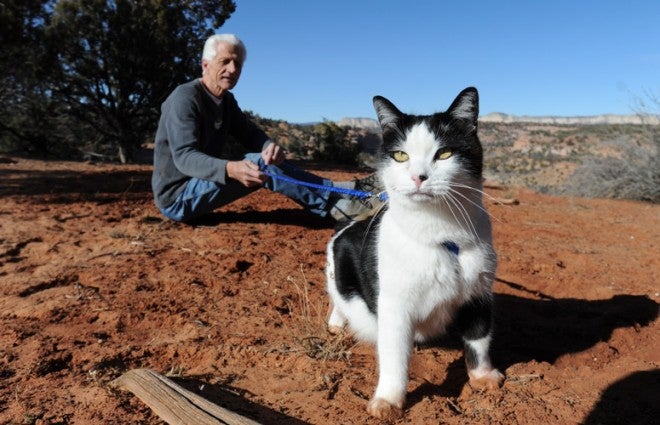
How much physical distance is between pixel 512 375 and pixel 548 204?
5796 millimetres

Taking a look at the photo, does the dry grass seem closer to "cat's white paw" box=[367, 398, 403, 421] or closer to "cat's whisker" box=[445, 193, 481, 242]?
"cat's white paw" box=[367, 398, 403, 421]

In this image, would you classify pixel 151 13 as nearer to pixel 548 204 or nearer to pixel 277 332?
pixel 548 204

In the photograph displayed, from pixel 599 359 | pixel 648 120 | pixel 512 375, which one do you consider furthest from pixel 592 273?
pixel 648 120

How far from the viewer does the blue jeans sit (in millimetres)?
4180

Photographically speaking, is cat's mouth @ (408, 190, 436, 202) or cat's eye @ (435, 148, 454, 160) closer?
cat's mouth @ (408, 190, 436, 202)

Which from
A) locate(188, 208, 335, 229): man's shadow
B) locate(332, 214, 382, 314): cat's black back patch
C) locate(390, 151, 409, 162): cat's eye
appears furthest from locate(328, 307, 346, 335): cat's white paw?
locate(188, 208, 335, 229): man's shadow

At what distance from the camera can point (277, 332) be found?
2699 millimetres

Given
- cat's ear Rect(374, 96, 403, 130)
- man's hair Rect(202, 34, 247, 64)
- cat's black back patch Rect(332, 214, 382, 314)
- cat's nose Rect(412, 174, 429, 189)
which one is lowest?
cat's black back patch Rect(332, 214, 382, 314)

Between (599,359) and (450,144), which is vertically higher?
(450,144)

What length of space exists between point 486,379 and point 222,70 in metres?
3.24

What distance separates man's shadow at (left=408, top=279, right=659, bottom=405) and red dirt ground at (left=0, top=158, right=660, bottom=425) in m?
0.01

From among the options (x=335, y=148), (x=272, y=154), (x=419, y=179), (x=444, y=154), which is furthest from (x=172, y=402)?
(x=335, y=148)

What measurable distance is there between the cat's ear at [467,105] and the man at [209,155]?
1.82m

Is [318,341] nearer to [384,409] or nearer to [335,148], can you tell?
[384,409]
